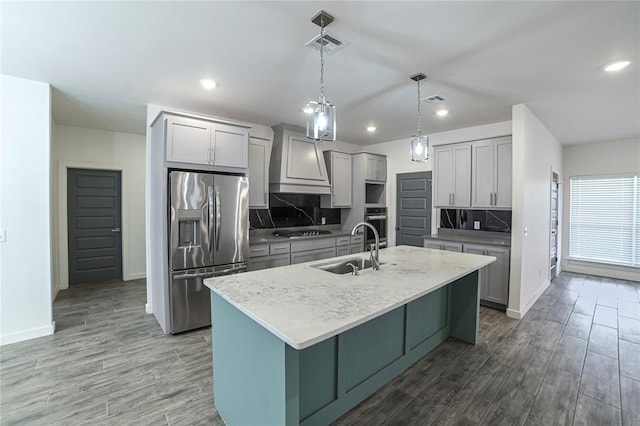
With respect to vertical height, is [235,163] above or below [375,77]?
below

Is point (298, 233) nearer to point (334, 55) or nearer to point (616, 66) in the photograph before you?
point (334, 55)

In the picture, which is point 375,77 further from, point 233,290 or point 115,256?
point 115,256

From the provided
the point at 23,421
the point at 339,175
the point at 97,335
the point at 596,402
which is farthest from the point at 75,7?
the point at 596,402

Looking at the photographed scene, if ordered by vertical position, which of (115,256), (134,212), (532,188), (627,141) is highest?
(627,141)

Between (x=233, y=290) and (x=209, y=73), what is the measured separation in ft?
6.92

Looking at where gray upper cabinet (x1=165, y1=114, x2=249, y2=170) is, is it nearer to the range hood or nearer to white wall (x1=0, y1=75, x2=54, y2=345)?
the range hood

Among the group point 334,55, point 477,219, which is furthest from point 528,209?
point 334,55

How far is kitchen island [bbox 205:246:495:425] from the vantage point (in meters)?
1.33

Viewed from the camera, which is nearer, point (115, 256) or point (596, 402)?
point (596, 402)

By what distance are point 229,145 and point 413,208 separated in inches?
138

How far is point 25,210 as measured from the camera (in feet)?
9.69

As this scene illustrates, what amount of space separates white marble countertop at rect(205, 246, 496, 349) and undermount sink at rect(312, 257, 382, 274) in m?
0.07

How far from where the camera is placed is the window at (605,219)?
17.4 ft

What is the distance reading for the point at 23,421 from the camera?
190cm
